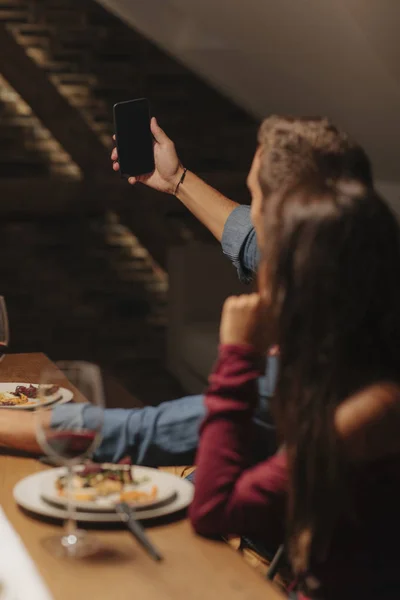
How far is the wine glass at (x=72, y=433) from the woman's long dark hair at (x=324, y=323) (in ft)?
0.73

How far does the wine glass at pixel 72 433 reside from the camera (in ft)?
3.44

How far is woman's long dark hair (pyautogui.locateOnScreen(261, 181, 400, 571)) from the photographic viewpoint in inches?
39.8

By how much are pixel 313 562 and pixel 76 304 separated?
4786 millimetres

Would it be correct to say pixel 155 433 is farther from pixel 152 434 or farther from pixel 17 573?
pixel 17 573

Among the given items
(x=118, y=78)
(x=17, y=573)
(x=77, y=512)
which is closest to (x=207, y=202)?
(x=77, y=512)

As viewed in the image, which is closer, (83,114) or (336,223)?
(336,223)

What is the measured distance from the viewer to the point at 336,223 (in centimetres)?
102

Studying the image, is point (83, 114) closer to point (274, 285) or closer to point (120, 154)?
point (120, 154)

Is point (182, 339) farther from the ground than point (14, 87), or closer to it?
closer to it

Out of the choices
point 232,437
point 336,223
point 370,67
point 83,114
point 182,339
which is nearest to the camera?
point 336,223

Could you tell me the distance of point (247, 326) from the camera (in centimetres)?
114

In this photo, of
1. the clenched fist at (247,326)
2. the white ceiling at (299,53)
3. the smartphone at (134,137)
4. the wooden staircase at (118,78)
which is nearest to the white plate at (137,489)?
the clenched fist at (247,326)

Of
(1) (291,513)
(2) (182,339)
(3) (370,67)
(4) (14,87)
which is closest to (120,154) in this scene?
(1) (291,513)

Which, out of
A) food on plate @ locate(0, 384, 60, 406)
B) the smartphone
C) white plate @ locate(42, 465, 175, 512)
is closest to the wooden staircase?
the smartphone
